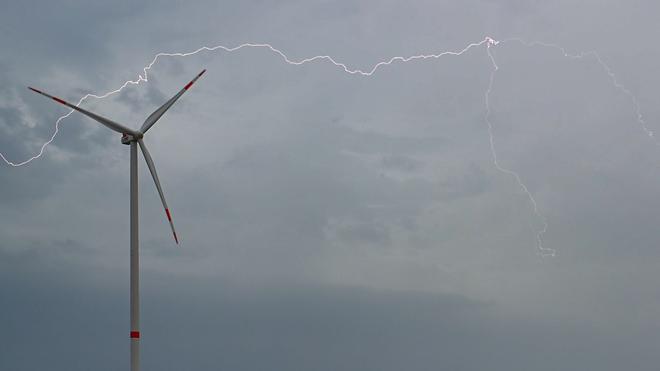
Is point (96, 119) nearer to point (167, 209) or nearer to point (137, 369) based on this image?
point (167, 209)

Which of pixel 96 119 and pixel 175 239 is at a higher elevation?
pixel 96 119

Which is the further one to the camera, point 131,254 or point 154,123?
point 154,123

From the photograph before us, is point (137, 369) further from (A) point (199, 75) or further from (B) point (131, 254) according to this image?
(A) point (199, 75)

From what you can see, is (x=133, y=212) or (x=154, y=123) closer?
(x=133, y=212)

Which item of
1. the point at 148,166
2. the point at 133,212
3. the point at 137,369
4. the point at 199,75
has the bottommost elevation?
the point at 137,369

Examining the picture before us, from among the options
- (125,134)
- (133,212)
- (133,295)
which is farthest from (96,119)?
(133,295)

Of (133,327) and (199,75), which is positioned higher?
(199,75)

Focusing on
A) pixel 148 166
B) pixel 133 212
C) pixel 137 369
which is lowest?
pixel 137 369

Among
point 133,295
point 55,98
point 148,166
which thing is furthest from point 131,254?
point 55,98

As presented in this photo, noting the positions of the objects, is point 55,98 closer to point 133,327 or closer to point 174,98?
point 174,98
